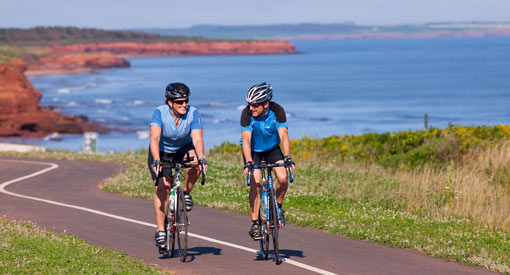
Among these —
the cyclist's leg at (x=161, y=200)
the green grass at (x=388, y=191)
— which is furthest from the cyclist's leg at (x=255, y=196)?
the green grass at (x=388, y=191)

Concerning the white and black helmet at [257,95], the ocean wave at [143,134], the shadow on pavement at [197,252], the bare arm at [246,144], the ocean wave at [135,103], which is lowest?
the ocean wave at [143,134]

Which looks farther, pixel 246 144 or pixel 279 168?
pixel 279 168

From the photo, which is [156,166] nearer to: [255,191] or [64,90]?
[255,191]

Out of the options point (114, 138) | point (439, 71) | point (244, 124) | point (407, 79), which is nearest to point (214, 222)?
point (244, 124)

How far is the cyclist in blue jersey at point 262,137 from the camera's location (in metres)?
9.19

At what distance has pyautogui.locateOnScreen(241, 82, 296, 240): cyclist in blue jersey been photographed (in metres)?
9.19

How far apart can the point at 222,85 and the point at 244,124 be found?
131m

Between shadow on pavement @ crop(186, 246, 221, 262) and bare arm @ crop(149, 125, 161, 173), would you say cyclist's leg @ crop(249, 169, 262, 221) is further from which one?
bare arm @ crop(149, 125, 161, 173)

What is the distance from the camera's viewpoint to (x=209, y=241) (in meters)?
11.3

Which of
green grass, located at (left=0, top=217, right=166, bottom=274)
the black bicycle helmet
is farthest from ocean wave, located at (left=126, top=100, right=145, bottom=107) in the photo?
the black bicycle helmet

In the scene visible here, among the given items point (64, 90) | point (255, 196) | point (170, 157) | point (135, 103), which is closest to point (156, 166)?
point (170, 157)

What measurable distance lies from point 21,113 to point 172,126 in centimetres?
6070

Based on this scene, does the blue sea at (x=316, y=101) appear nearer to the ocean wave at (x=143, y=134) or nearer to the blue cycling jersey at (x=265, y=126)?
the ocean wave at (x=143, y=134)

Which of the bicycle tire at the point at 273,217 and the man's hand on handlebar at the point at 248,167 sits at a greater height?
the man's hand on handlebar at the point at 248,167
